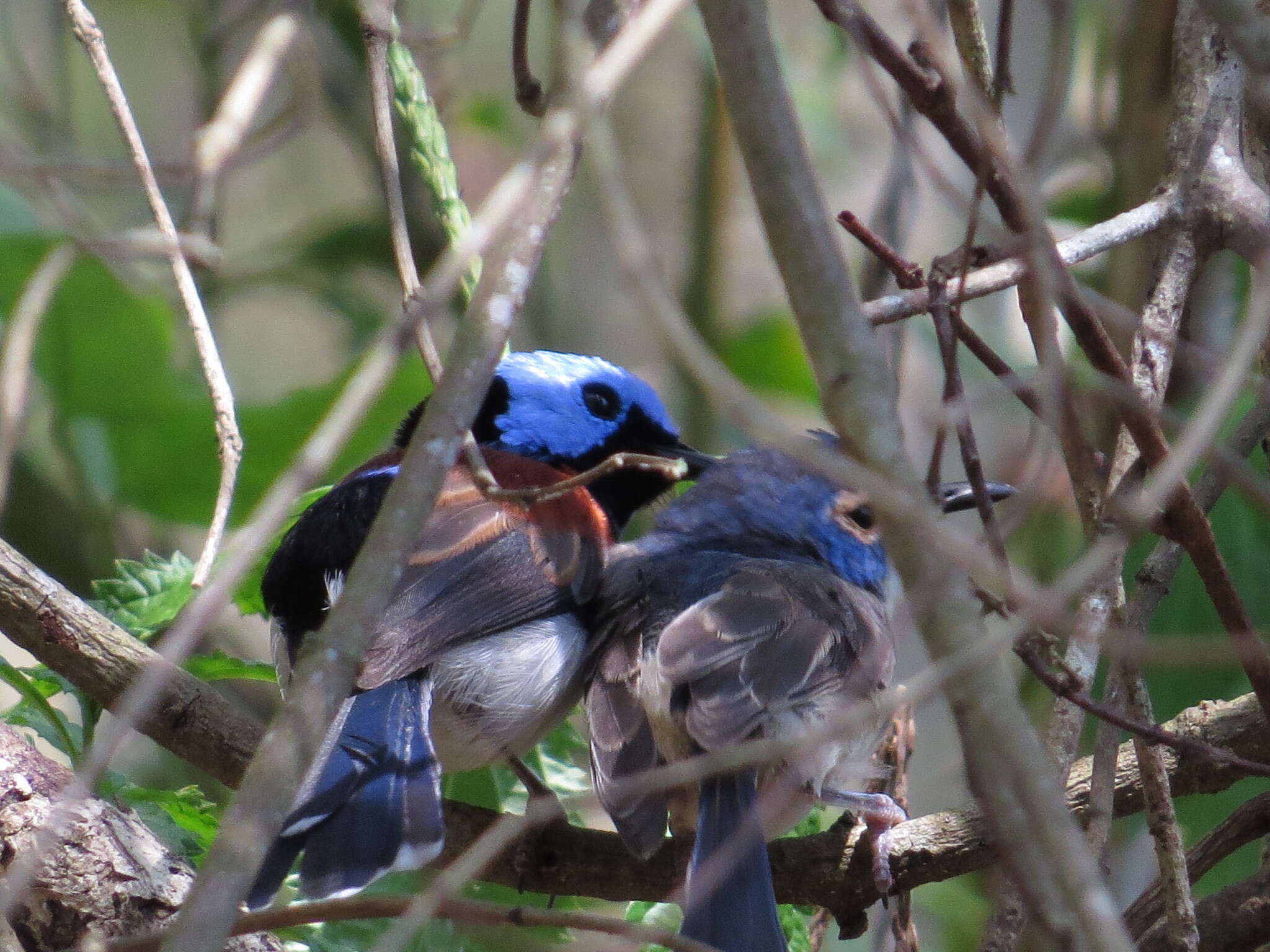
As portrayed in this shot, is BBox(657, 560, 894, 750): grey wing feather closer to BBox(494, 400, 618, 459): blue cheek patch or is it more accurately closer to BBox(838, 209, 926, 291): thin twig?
BBox(838, 209, 926, 291): thin twig

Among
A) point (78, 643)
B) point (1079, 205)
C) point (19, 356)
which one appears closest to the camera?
point (19, 356)

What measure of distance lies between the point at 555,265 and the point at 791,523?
13.6 ft

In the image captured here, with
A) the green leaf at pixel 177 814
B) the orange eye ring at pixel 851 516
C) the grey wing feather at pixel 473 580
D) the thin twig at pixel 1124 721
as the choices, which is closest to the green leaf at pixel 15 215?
the grey wing feather at pixel 473 580

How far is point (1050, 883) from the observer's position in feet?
4.21

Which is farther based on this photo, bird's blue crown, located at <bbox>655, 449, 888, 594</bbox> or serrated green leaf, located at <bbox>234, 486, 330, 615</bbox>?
bird's blue crown, located at <bbox>655, 449, 888, 594</bbox>

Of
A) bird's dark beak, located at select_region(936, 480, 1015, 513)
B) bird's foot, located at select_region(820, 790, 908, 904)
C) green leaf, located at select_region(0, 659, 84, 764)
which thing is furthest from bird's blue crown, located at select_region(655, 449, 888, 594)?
green leaf, located at select_region(0, 659, 84, 764)

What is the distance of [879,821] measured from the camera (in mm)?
2600

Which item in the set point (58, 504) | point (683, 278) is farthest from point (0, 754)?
point (683, 278)

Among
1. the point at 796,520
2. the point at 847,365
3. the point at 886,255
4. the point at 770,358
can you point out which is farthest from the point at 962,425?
the point at 770,358

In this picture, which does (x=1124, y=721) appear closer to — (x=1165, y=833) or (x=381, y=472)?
(x=1165, y=833)

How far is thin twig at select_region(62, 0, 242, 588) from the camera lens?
1950 mm

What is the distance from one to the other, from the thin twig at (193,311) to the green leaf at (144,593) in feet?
2.98

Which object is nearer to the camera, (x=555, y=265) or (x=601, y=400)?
(x=601, y=400)

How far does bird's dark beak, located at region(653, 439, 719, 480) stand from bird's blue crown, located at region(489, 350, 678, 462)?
4 cm
